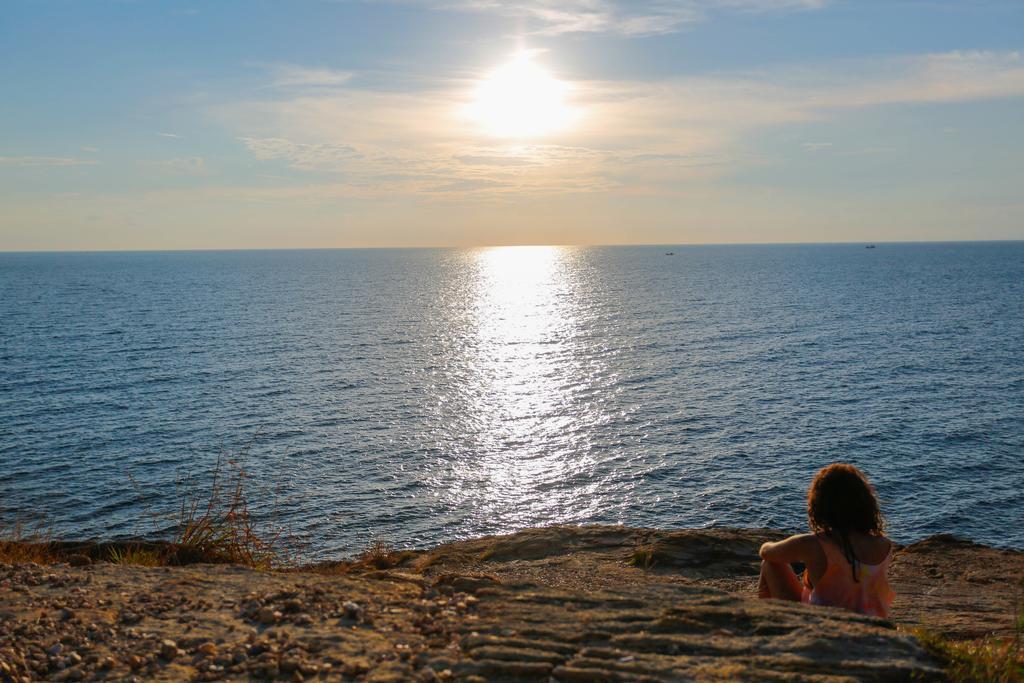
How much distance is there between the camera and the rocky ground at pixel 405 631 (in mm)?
5691

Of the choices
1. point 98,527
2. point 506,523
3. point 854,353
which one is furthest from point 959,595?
point 854,353

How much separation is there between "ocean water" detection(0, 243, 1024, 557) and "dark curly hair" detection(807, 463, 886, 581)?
18.6 meters

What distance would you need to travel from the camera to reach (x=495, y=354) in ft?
244

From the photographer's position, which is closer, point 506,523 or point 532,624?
point 532,624

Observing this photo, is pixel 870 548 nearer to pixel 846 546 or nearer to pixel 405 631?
pixel 846 546

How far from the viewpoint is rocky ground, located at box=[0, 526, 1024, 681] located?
5691mm

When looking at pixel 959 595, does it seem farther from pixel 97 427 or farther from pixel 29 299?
pixel 29 299

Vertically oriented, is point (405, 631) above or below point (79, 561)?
above

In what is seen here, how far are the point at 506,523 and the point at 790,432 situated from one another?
18899 mm

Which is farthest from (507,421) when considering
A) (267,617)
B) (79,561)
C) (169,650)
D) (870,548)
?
(169,650)

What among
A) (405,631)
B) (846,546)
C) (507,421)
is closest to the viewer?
(405,631)

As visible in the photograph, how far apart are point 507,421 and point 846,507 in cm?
4092

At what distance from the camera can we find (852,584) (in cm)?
706

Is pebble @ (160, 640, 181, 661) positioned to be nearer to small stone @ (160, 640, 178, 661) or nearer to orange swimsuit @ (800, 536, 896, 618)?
small stone @ (160, 640, 178, 661)
